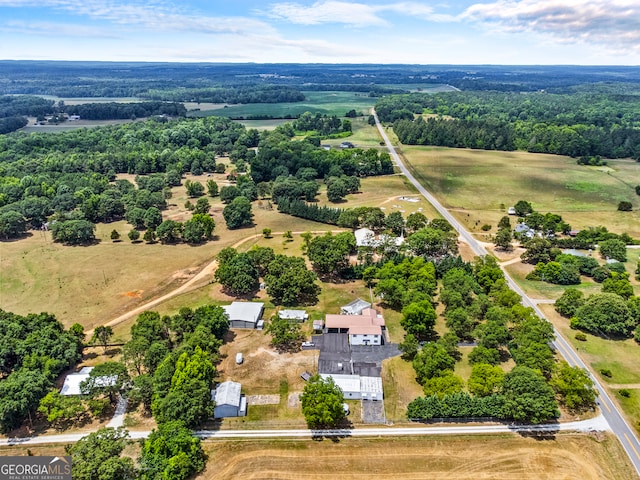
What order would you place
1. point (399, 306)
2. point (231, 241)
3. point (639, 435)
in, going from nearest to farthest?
point (639, 435) < point (399, 306) < point (231, 241)

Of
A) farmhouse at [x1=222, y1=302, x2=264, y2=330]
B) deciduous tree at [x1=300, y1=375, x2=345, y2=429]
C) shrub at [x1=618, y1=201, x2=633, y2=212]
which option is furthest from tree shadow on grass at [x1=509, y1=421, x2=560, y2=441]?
shrub at [x1=618, y1=201, x2=633, y2=212]

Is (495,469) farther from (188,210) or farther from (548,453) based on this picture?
(188,210)

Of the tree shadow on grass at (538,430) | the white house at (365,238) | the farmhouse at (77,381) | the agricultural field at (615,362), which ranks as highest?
the white house at (365,238)

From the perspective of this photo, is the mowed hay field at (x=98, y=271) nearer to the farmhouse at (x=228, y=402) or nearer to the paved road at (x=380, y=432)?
the paved road at (x=380, y=432)

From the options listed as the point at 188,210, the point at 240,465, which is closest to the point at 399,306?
the point at 240,465

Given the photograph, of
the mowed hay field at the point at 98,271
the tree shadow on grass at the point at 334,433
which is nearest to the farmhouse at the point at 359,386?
the tree shadow on grass at the point at 334,433

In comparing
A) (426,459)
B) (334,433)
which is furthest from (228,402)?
(426,459)
